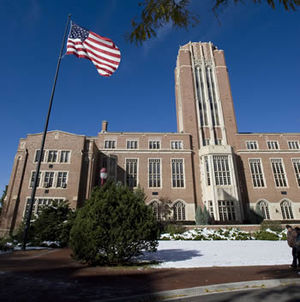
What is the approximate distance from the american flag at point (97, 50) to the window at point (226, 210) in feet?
72.8

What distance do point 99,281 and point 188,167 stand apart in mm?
25380

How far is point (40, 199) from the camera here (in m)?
24.5

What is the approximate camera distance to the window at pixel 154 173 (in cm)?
2917

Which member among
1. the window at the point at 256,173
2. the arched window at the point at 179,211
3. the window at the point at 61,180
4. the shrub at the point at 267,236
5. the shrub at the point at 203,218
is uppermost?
the window at the point at 256,173

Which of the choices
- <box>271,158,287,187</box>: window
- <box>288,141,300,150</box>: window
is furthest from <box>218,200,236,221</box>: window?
<box>288,141,300,150</box>: window

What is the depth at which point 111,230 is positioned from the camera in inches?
296

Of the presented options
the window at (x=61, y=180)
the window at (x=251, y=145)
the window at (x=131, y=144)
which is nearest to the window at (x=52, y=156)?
the window at (x=61, y=180)

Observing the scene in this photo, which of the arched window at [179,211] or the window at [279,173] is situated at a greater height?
the window at [279,173]

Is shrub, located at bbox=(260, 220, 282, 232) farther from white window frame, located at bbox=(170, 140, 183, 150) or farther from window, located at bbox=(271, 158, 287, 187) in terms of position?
white window frame, located at bbox=(170, 140, 183, 150)

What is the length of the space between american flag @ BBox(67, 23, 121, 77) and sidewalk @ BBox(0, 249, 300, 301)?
29.8 ft

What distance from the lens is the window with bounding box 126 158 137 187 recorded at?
Result: 2938 centimetres

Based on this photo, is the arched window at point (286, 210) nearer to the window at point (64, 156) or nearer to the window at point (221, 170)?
the window at point (221, 170)

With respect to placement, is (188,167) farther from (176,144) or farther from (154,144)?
(154,144)

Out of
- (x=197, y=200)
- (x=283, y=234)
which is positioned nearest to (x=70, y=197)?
(x=197, y=200)
